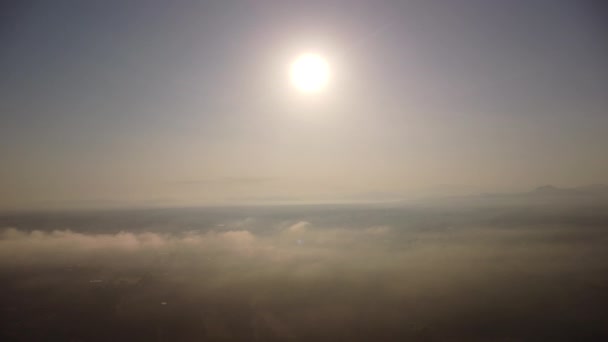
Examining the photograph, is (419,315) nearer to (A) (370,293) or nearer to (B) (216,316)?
(A) (370,293)

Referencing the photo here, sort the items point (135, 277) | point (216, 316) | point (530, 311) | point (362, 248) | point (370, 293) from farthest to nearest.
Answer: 1. point (362, 248)
2. point (135, 277)
3. point (370, 293)
4. point (216, 316)
5. point (530, 311)

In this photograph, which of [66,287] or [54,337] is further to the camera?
[66,287]

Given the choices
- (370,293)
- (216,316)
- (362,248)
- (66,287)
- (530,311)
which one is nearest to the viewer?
(530,311)

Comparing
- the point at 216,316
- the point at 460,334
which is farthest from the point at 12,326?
the point at 460,334

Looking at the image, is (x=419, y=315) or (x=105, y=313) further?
(x=105, y=313)

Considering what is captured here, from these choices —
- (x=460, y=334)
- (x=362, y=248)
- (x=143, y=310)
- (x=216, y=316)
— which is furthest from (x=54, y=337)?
(x=362, y=248)

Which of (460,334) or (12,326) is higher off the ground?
(12,326)

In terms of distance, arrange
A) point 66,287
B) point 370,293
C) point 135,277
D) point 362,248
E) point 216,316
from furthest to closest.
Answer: point 362,248, point 135,277, point 66,287, point 370,293, point 216,316

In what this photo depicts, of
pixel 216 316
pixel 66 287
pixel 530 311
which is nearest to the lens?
pixel 530 311

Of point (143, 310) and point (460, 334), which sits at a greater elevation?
point (143, 310)

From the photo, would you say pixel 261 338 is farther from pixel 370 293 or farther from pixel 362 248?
pixel 362 248
